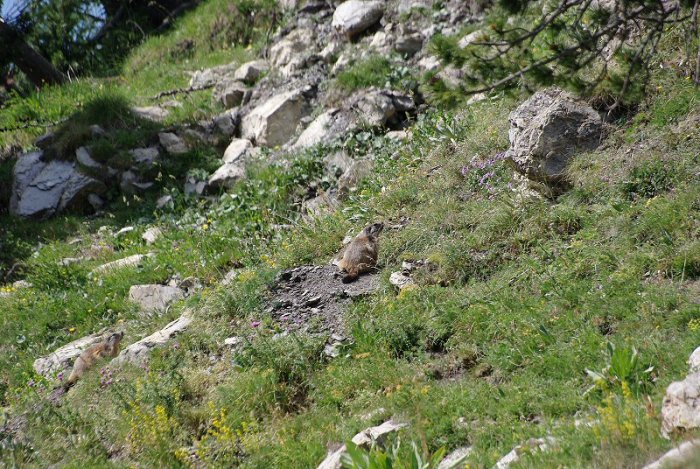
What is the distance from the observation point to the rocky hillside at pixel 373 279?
16.1ft

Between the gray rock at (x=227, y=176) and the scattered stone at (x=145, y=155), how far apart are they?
1.60m

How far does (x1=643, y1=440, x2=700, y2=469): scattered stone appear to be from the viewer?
109 inches

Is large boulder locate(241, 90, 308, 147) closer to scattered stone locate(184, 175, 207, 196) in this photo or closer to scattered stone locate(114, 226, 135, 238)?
scattered stone locate(184, 175, 207, 196)

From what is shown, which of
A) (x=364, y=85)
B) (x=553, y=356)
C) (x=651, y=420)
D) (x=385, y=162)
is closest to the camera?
(x=651, y=420)

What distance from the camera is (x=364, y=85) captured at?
37.7ft

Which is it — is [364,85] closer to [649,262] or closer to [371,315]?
[371,315]

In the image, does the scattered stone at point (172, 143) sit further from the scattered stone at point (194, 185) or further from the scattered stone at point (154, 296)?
the scattered stone at point (154, 296)

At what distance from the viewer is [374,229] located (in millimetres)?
7918

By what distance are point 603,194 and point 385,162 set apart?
3263mm

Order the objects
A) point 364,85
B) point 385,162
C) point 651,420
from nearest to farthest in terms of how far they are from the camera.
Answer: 1. point 651,420
2. point 385,162
3. point 364,85

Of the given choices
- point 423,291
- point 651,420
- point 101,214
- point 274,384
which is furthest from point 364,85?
point 651,420

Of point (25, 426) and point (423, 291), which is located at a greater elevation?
point (25, 426)

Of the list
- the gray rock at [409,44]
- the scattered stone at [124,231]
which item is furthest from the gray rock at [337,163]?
the scattered stone at [124,231]

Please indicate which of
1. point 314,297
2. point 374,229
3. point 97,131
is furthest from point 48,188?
point 314,297
